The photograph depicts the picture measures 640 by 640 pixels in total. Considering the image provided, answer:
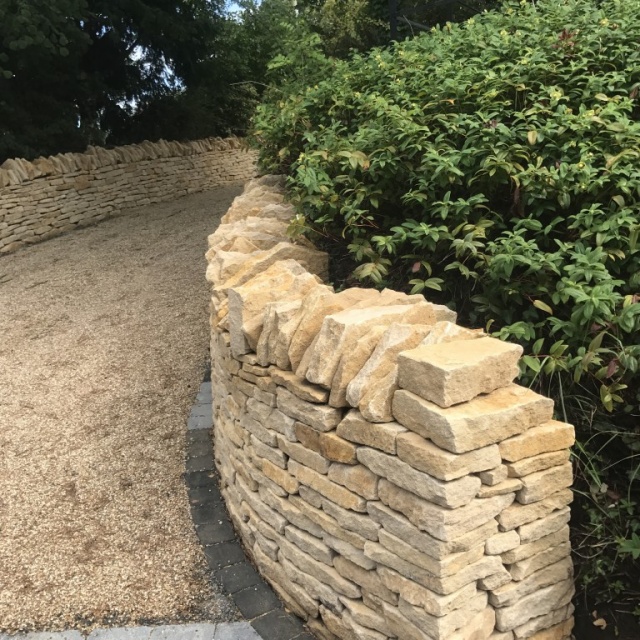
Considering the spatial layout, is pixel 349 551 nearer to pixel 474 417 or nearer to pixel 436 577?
pixel 436 577

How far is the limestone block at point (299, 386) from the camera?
2.11 metres

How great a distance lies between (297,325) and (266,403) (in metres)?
0.38

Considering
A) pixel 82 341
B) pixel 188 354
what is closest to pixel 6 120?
pixel 82 341

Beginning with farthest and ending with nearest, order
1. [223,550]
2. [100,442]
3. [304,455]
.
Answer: [100,442] → [223,550] → [304,455]

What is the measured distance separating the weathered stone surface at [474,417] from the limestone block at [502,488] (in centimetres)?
15

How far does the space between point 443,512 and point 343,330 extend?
0.68 meters

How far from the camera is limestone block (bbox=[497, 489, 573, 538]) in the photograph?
1864 mm

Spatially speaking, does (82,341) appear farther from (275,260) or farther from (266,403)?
(266,403)

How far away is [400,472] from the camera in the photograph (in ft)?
5.94

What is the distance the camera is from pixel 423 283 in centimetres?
266

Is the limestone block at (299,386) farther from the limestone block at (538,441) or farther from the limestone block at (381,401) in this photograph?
the limestone block at (538,441)

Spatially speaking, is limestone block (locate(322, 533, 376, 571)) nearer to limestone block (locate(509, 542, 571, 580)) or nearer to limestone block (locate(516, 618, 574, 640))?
limestone block (locate(509, 542, 571, 580))

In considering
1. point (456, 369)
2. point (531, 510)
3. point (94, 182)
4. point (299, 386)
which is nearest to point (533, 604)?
point (531, 510)

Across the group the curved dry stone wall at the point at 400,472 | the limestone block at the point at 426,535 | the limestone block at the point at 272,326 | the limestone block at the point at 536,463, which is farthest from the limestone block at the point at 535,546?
the limestone block at the point at 272,326
